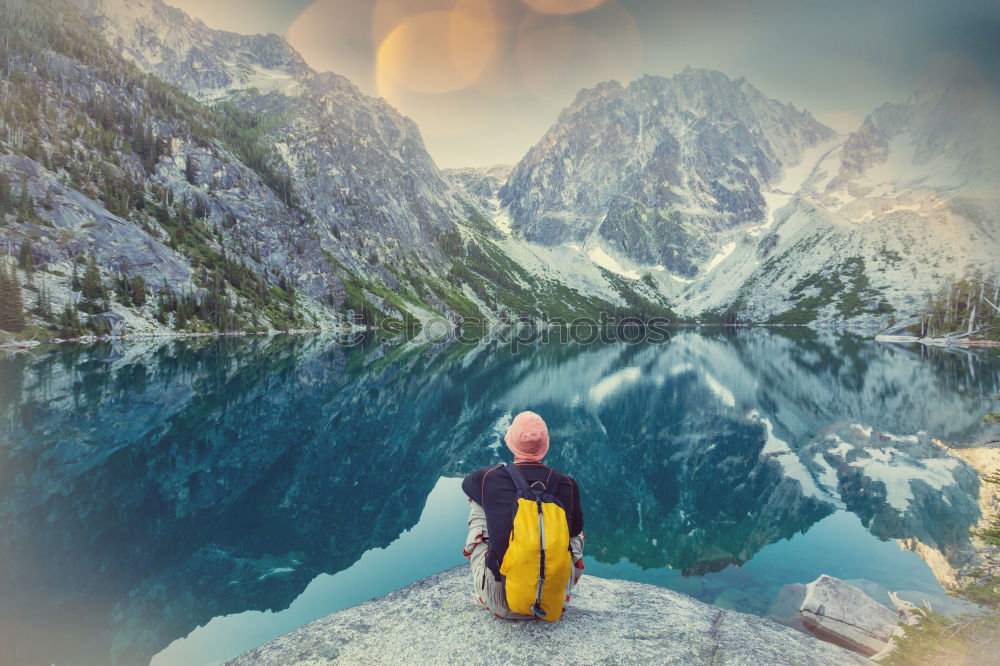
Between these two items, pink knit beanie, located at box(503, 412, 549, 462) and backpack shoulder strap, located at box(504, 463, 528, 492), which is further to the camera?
pink knit beanie, located at box(503, 412, 549, 462)

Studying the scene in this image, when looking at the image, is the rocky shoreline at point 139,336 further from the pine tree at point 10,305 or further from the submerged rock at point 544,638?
the submerged rock at point 544,638

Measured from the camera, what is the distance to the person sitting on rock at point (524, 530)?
269 inches

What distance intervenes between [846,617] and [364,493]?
66.9ft

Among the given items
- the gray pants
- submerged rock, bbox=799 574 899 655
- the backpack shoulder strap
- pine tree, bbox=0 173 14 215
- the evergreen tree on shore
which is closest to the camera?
the backpack shoulder strap

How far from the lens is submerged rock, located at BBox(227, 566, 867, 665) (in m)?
7.54

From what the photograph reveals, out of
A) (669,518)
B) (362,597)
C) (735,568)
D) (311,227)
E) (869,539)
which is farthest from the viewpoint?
(311,227)

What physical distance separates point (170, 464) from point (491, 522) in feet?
87.7

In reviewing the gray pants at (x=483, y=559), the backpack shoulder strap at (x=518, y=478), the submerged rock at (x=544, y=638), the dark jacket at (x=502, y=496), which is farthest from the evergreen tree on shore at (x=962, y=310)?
the backpack shoulder strap at (x=518, y=478)

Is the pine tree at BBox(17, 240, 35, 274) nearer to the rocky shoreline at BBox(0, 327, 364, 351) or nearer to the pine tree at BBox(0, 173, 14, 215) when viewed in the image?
the pine tree at BBox(0, 173, 14, 215)

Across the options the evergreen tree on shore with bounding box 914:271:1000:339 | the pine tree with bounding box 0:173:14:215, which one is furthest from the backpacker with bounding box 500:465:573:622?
the evergreen tree on shore with bounding box 914:271:1000:339

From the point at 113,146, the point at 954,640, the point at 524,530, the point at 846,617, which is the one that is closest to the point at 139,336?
the point at 113,146

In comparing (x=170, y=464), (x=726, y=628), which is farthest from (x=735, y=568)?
(x=170, y=464)

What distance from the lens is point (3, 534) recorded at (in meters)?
16.0

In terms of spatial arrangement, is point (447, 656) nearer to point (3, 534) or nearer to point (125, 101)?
point (3, 534)
